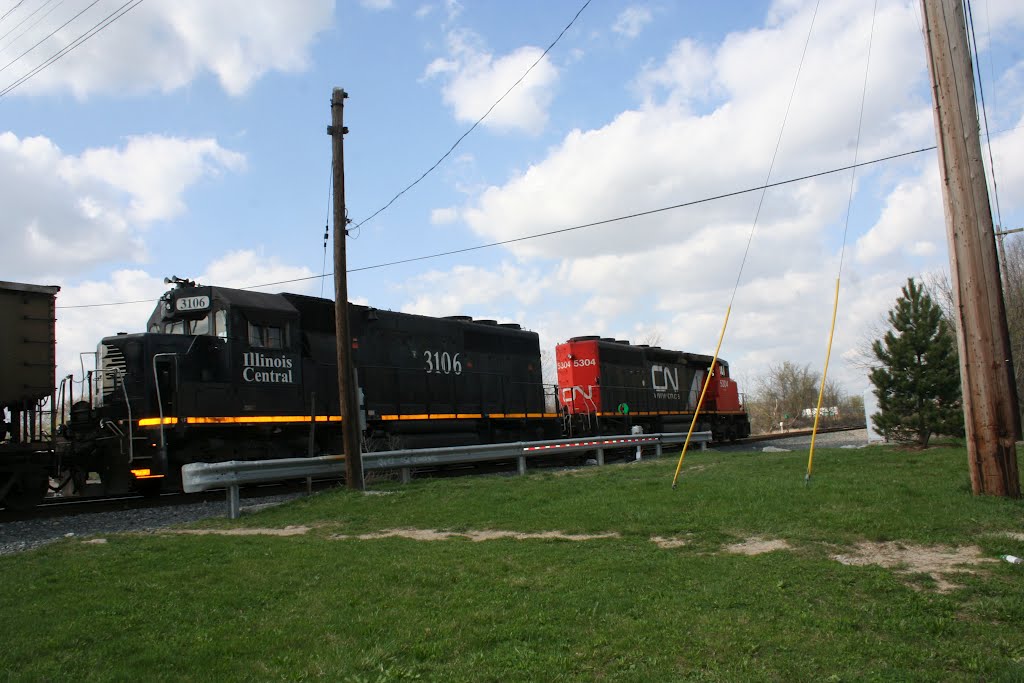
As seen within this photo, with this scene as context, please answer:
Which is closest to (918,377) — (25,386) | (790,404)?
(25,386)

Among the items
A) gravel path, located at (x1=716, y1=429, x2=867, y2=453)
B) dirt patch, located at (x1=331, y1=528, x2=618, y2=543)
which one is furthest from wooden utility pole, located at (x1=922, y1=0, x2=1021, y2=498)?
gravel path, located at (x1=716, y1=429, x2=867, y2=453)

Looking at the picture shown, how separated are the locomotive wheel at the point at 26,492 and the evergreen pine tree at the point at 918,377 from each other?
16479 millimetres

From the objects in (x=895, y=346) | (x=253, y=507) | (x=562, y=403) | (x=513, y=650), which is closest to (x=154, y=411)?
(x=253, y=507)

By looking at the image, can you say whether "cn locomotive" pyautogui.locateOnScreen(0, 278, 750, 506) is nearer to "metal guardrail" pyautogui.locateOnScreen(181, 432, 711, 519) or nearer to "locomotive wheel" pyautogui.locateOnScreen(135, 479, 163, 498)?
"locomotive wheel" pyautogui.locateOnScreen(135, 479, 163, 498)

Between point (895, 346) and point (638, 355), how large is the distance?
1034cm

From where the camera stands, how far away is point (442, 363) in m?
18.6

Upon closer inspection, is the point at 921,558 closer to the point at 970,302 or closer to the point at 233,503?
the point at 970,302

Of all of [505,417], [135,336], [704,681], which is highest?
[135,336]

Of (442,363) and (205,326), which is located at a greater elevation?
(205,326)

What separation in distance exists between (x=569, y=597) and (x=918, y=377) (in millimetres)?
14163

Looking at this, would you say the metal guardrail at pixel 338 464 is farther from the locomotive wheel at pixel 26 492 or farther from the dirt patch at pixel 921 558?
the dirt patch at pixel 921 558

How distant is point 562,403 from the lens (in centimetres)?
2355

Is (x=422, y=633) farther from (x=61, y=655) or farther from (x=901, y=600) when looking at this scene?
(x=901, y=600)

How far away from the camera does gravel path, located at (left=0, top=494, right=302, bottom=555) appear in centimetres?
920
